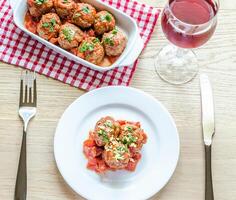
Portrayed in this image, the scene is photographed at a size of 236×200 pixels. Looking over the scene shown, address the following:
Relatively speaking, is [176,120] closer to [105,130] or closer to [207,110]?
[207,110]

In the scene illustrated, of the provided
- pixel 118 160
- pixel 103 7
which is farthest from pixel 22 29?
pixel 118 160

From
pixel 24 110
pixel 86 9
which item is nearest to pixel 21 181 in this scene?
pixel 24 110

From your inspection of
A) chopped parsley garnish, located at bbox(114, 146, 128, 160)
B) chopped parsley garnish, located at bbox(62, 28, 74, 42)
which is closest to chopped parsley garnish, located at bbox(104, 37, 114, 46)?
chopped parsley garnish, located at bbox(62, 28, 74, 42)

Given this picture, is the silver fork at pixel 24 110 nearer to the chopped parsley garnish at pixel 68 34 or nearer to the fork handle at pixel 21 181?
the fork handle at pixel 21 181

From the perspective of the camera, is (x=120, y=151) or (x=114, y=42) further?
(x=114, y=42)

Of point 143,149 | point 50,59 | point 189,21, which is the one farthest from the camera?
point 50,59

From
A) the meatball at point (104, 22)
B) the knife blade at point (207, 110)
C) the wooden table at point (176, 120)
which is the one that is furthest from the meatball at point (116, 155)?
the meatball at point (104, 22)
